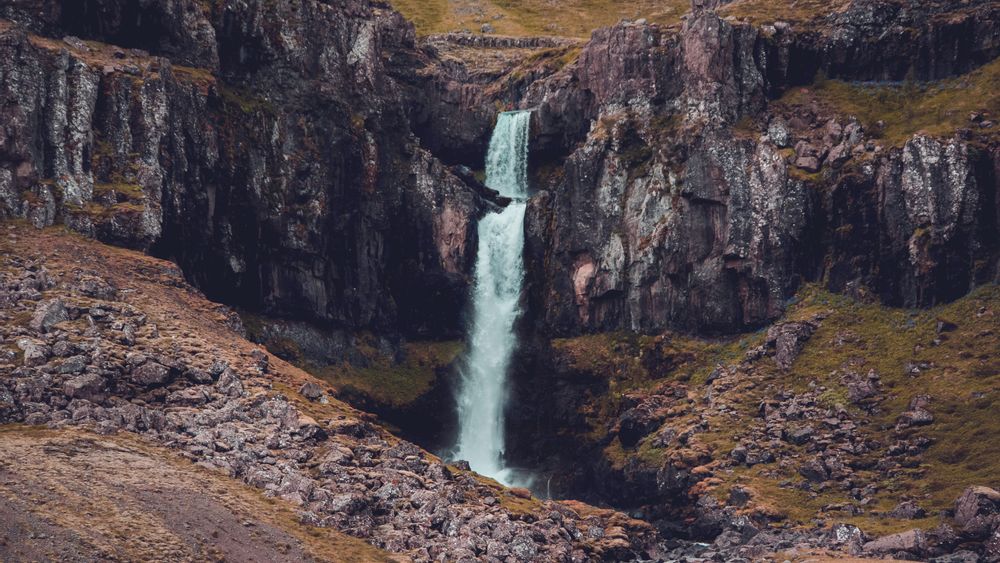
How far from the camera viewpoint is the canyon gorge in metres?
90.6

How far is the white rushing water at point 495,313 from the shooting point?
137 metres

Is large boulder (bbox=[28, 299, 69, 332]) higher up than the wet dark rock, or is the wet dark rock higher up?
large boulder (bbox=[28, 299, 69, 332])

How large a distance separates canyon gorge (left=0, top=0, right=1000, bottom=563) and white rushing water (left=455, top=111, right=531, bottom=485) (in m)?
0.39

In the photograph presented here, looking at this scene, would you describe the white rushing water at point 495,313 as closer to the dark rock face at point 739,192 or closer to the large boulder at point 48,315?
the dark rock face at point 739,192

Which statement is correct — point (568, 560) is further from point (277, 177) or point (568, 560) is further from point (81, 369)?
point (277, 177)

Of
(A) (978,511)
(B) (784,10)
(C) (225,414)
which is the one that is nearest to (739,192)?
(B) (784,10)

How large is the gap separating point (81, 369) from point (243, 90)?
5338 centimetres

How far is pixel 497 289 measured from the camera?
150 m

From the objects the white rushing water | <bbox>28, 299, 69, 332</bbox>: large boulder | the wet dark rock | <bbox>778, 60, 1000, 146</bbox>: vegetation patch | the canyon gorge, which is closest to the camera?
the canyon gorge

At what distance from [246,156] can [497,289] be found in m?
35.1

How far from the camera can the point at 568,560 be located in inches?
3659

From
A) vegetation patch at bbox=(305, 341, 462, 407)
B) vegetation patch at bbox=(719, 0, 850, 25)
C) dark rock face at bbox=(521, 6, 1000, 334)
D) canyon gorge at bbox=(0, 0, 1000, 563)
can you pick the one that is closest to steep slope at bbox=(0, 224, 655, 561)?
canyon gorge at bbox=(0, 0, 1000, 563)

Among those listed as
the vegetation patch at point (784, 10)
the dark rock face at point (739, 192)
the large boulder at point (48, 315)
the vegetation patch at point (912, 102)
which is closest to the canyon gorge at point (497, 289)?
the large boulder at point (48, 315)

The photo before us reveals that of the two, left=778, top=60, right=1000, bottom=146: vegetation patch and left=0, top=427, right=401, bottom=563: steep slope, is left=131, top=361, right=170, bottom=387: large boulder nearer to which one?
left=0, top=427, right=401, bottom=563: steep slope
